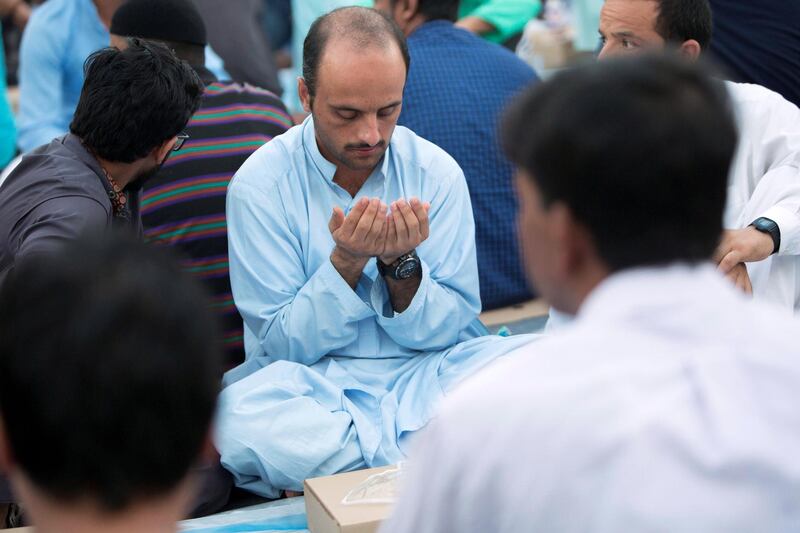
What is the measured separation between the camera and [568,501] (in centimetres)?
112

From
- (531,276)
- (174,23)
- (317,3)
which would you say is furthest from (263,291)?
(317,3)

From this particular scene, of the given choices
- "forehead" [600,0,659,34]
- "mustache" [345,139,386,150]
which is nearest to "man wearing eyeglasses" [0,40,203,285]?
"mustache" [345,139,386,150]

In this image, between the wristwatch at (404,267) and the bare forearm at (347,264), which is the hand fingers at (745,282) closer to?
the wristwatch at (404,267)

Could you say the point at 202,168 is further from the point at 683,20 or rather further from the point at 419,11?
the point at 683,20

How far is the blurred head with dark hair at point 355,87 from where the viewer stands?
286 centimetres

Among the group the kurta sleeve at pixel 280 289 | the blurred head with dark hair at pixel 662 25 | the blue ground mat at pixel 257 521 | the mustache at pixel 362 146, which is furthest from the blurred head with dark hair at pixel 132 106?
the blurred head with dark hair at pixel 662 25

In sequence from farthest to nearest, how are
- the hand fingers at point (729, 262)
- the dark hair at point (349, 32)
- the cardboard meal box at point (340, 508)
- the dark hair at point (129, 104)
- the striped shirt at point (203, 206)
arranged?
the striped shirt at point (203, 206), the dark hair at point (349, 32), the hand fingers at point (729, 262), the dark hair at point (129, 104), the cardboard meal box at point (340, 508)

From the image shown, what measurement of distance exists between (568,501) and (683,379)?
17 centimetres

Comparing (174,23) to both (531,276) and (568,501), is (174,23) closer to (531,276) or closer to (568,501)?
(531,276)

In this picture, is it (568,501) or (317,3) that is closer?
(568,501)

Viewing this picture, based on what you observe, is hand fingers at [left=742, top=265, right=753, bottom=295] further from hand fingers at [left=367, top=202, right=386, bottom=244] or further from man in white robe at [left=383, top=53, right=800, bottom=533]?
man in white robe at [left=383, top=53, right=800, bottom=533]

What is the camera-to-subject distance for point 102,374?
3.43 ft

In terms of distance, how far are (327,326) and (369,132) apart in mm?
508

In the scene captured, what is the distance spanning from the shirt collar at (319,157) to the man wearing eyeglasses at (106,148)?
1.18 ft
